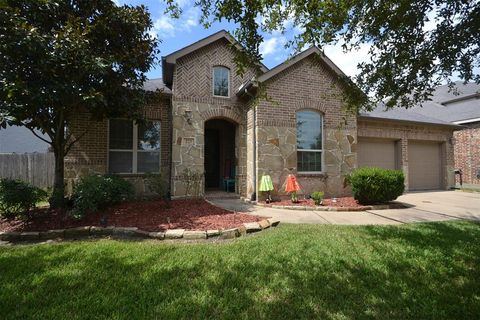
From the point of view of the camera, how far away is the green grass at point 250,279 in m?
2.74

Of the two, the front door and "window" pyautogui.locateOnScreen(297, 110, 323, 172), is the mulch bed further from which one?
the front door

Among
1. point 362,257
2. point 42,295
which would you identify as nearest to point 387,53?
point 362,257

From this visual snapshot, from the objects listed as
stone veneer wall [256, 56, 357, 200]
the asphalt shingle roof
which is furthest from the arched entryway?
the asphalt shingle roof

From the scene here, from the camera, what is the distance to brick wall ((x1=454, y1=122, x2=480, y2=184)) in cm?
1653

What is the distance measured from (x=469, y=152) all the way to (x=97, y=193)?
21483 mm

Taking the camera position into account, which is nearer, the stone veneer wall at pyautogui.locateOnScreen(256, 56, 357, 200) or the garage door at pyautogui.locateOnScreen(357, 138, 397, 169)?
the stone veneer wall at pyautogui.locateOnScreen(256, 56, 357, 200)

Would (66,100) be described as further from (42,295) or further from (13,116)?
(42,295)

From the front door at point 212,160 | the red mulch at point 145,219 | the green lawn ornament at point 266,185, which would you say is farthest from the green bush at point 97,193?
the front door at point 212,160

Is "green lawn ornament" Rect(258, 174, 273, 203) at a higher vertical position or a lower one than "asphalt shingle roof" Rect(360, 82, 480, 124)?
lower

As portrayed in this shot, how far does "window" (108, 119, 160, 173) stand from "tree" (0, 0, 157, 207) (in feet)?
6.32

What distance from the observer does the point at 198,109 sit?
9633mm

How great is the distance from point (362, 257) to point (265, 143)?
5612mm

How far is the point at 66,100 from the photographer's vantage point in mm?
5918

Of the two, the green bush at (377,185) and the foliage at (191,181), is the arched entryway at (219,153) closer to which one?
the foliage at (191,181)
